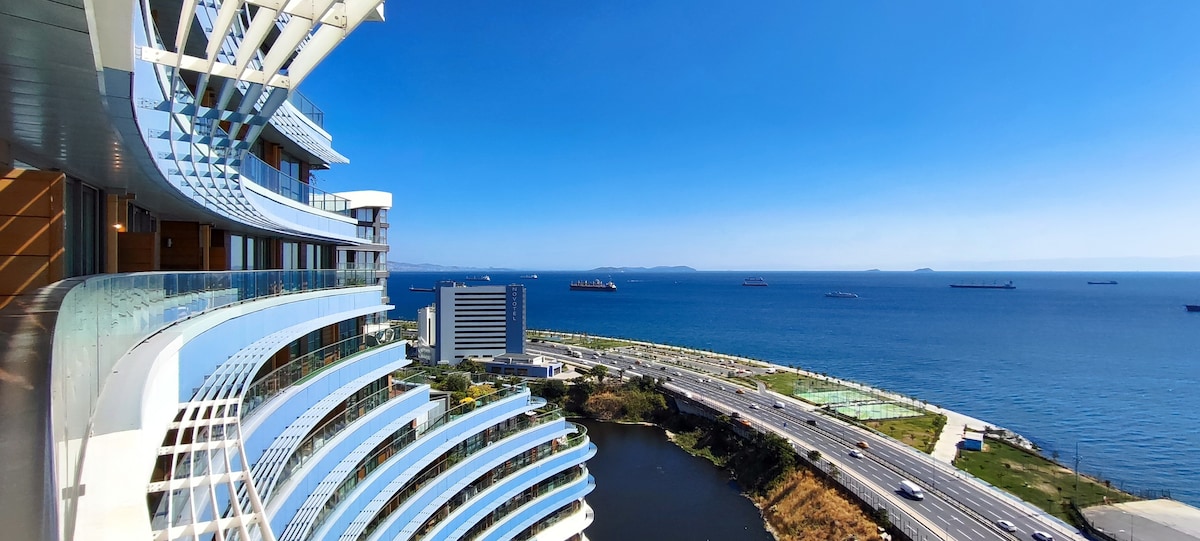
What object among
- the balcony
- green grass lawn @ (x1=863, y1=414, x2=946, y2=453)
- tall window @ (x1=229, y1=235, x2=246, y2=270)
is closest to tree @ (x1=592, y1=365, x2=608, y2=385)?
green grass lawn @ (x1=863, y1=414, x2=946, y2=453)

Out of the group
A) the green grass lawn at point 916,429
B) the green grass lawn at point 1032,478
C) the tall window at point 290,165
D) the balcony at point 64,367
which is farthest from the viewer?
the green grass lawn at point 916,429

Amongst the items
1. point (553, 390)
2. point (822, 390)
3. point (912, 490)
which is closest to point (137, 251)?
point (912, 490)

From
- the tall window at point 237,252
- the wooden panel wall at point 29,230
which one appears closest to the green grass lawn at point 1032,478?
the tall window at point 237,252

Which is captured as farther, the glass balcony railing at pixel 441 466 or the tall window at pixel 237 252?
the tall window at pixel 237 252

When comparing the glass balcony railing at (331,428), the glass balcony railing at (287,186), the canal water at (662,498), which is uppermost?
the glass balcony railing at (287,186)

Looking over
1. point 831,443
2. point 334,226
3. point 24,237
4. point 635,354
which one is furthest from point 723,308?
point 24,237

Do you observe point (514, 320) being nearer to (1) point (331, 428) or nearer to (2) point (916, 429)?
(2) point (916, 429)

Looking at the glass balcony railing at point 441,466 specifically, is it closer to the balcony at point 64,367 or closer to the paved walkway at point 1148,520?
the balcony at point 64,367
